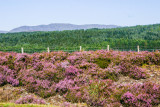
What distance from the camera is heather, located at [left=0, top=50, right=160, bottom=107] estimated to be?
24.6 feet

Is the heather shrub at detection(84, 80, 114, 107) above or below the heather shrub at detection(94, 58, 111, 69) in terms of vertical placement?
below

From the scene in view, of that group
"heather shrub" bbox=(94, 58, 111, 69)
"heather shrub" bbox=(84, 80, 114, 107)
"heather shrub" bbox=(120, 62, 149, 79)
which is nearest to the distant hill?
"heather shrub" bbox=(94, 58, 111, 69)

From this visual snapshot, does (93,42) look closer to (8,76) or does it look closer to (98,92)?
(8,76)

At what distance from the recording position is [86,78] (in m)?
9.29

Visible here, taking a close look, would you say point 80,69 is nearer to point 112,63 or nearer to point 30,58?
point 112,63

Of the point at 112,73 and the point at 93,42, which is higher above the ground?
the point at 112,73

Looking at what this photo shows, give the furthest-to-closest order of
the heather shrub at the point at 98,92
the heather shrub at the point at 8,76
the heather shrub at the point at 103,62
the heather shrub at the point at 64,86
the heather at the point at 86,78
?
the heather shrub at the point at 103,62, the heather shrub at the point at 8,76, the heather shrub at the point at 64,86, the heather at the point at 86,78, the heather shrub at the point at 98,92

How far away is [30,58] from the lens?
12.1m

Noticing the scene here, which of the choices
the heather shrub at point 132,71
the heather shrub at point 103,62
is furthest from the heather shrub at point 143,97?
the heather shrub at point 103,62

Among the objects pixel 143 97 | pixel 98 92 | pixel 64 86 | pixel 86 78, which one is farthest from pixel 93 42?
pixel 143 97

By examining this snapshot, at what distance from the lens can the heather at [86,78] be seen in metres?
7.51

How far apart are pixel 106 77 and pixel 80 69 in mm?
1363

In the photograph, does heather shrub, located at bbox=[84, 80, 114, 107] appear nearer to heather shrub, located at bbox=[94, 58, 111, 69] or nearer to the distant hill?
heather shrub, located at bbox=[94, 58, 111, 69]

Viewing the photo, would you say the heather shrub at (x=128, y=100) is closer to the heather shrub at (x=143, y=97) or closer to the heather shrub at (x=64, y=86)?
the heather shrub at (x=143, y=97)
